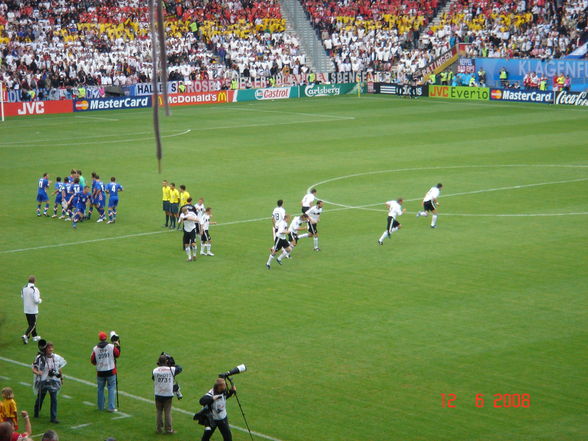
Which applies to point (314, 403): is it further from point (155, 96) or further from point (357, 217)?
point (357, 217)

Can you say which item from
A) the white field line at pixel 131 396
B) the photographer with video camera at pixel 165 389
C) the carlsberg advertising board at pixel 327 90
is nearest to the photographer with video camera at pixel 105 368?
the white field line at pixel 131 396

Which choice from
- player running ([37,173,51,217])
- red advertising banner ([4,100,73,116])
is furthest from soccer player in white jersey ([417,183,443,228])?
red advertising banner ([4,100,73,116])

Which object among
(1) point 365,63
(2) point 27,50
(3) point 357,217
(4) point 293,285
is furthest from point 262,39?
(4) point 293,285

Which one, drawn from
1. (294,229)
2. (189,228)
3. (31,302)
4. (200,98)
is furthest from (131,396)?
(200,98)

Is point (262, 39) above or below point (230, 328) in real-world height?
above

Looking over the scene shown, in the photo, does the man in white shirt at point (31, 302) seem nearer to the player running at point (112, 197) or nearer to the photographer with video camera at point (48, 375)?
the photographer with video camera at point (48, 375)

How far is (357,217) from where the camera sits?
3491 centimetres

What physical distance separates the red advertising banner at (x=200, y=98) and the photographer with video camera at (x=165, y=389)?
58367 millimetres

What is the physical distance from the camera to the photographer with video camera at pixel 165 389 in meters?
16.2

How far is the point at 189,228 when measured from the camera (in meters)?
28.4

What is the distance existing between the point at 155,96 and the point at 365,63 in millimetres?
77666

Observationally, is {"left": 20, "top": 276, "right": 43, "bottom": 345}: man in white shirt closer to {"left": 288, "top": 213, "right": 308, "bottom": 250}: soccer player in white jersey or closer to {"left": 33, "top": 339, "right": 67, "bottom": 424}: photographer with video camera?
{"left": 33, "top": 339, "right": 67, "bottom": 424}: photographer with video camera

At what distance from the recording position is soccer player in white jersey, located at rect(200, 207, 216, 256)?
28.9 metres

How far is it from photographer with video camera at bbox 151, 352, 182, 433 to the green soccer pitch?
297mm
